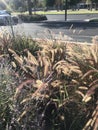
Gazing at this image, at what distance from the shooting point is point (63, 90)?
443 centimetres

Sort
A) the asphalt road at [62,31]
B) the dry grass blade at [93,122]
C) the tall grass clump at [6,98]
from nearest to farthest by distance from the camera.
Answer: the dry grass blade at [93,122] → the tall grass clump at [6,98] → the asphalt road at [62,31]

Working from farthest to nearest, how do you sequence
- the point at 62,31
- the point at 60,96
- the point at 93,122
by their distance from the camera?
the point at 62,31 → the point at 60,96 → the point at 93,122

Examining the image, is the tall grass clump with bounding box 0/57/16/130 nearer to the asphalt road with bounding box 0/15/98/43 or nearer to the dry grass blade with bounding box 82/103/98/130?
the dry grass blade with bounding box 82/103/98/130

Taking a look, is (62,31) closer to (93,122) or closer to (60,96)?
(60,96)

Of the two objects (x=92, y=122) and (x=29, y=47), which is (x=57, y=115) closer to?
(x=92, y=122)

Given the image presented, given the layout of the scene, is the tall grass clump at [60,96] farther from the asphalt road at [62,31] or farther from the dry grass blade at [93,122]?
the asphalt road at [62,31]

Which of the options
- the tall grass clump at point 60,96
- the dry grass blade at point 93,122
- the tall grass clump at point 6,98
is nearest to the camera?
the dry grass blade at point 93,122

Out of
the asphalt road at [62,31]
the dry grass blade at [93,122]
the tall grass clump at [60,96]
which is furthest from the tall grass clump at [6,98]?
the asphalt road at [62,31]

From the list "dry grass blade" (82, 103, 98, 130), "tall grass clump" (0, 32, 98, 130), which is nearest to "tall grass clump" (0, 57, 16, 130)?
"tall grass clump" (0, 32, 98, 130)

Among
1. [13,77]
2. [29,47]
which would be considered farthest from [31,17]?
[13,77]

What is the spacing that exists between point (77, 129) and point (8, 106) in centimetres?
83

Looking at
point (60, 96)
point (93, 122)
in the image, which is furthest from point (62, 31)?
point (93, 122)

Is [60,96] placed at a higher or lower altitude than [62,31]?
higher

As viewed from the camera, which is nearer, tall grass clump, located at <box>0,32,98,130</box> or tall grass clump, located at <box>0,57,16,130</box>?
tall grass clump, located at <box>0,32,98,130</box>
